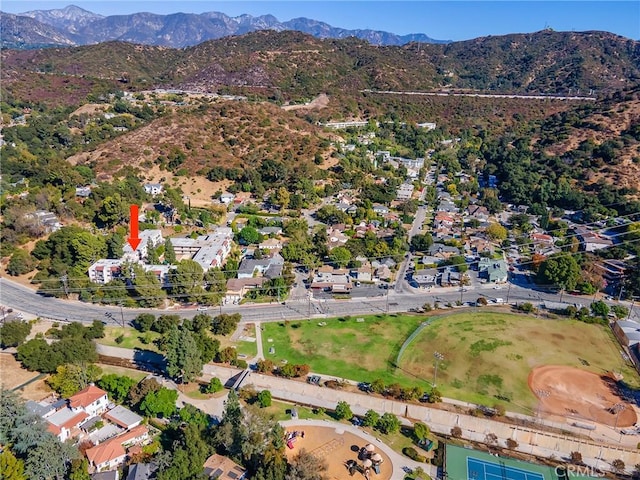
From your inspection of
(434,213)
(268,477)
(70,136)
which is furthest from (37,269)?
(434,213)

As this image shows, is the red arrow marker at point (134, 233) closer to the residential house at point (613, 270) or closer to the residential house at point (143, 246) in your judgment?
the residential house at point (143, 246)

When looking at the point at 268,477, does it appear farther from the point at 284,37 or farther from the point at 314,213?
the point at 284,37

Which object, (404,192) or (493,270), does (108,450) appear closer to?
Answer: (493,270)

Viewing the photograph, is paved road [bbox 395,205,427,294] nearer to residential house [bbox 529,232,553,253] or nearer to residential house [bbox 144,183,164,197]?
residential house [bbox 529,232,553,253]

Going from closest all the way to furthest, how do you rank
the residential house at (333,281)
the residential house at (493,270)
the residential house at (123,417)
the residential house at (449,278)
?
the residential house at (123,417), the residential house at (333,281), the residential house at (449,278), the residential house at (493,270)

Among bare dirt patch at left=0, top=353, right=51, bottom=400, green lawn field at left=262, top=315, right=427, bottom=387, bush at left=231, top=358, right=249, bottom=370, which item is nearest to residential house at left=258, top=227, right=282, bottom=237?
green lawn field at left=262, top=315, right=427, bottom=387

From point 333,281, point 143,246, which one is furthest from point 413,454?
point 143,246

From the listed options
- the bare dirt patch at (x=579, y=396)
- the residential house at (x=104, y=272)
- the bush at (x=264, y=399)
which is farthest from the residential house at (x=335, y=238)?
the bare dirt patch at (x=579, y=396)
